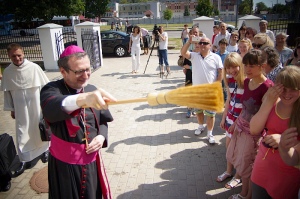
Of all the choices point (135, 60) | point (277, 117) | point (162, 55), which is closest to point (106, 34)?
point (135, 60)

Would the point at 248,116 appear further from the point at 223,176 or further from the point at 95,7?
the point at 95,7

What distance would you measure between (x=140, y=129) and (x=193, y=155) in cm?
172

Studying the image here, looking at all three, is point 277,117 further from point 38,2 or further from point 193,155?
point 38,2

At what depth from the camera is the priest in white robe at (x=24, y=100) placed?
13.6ft

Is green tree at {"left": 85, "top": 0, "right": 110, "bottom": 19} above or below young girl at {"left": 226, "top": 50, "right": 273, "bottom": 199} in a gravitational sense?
above

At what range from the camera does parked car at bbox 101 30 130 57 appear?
16219 millimetres

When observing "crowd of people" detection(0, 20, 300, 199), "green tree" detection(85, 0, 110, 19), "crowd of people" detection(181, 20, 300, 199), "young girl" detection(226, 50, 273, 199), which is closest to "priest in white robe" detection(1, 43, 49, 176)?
"crowd of people" detection(0, 20, 300, 199)

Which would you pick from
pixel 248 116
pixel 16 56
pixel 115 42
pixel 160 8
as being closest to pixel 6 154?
pixel 16 56

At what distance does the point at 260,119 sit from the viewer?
2350mm

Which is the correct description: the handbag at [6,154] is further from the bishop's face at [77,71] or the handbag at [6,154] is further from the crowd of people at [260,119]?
the crowd of people at [260,119]

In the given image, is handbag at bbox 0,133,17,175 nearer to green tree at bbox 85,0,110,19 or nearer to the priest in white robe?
the priest in white robe

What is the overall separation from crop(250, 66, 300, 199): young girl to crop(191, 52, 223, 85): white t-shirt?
7.88 ft

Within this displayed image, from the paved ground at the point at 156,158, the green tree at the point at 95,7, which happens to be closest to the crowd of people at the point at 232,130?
the paved ground at the point at 156,158

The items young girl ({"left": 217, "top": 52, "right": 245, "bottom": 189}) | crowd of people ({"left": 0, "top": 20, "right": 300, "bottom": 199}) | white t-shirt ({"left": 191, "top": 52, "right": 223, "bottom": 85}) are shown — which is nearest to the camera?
crowd of people ({"left": 0, "top": 20, "right": 300, "bottom": 199})
